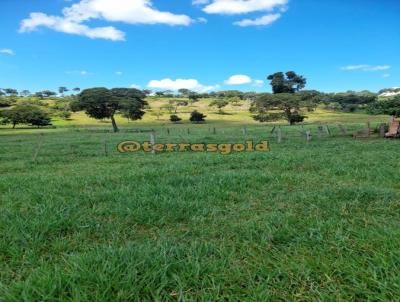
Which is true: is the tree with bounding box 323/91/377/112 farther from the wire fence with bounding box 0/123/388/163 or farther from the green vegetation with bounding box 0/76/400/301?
the green vegetation with bounding box 0/76/400/301

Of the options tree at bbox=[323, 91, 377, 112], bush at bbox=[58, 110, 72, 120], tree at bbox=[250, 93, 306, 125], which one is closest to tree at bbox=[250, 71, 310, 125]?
tree at bbox=[250, 93, 306, 125]

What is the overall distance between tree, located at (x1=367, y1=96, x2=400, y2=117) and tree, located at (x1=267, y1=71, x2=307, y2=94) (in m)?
57.9

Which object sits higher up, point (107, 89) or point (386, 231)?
point (107, 89)

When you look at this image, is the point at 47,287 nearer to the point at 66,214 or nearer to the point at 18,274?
the point at 18,274

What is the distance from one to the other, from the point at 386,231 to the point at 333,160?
8.06 meters

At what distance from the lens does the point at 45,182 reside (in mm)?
9000

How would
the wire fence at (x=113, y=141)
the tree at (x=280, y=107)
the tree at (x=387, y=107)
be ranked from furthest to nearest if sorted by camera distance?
the tree at (x=280, y=107), the tree at (x=387, y=107), the wire fence at (x=113, y=141)

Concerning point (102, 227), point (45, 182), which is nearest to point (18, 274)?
point (102, 227)

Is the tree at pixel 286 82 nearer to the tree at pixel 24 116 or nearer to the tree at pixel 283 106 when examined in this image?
the tree at pixel 283 106

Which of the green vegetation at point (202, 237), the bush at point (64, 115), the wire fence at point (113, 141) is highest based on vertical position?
the bush at point (64, 115)

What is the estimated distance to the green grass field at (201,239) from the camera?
327 centimetres

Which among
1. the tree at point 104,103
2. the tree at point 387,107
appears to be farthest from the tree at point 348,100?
the tree at point 387,107

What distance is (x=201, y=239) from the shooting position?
479cm

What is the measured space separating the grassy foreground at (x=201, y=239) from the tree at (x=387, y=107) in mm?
19583
